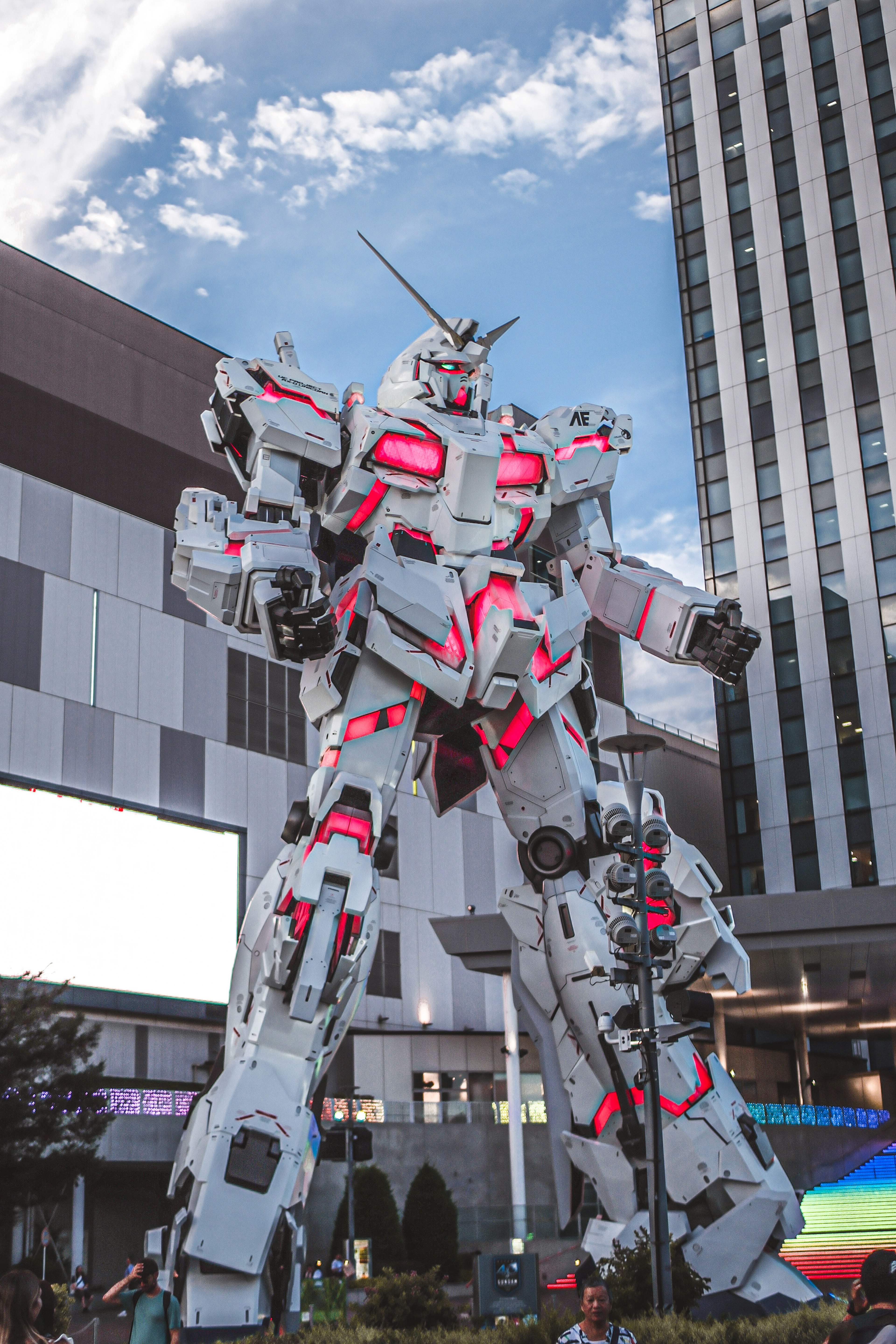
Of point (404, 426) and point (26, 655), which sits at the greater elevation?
point (26, 655)

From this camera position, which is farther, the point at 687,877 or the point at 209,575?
the point at 687,877

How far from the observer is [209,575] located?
375 inches

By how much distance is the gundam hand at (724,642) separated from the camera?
1073 centimetres

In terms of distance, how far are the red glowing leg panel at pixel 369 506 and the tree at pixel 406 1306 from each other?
5454 mm

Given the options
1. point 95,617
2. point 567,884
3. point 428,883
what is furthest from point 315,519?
point 428,883

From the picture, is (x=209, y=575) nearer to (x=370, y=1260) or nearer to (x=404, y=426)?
(x=404, y=426)

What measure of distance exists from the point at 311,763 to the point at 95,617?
20.0 ft

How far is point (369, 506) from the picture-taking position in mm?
10484

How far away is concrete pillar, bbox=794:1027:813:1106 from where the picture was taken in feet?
125

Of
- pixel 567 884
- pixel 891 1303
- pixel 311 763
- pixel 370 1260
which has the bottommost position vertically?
pixel 370 1260

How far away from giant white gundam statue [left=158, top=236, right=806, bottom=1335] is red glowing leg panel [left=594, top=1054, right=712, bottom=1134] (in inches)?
0.9

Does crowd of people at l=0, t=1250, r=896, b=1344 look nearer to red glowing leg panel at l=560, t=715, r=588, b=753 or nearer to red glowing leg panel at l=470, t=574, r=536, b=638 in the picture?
red glowing leg panel at l=560, t=715, r=588, b=753

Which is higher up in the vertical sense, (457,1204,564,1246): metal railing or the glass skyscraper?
the glass skyscraper

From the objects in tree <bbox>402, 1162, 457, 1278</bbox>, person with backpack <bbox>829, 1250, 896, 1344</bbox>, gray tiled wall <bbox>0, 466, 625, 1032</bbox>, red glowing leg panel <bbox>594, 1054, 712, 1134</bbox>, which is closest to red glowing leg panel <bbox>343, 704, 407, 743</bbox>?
red glowing leg panel <bbox>594, 1054, 712, 1134</bbox>
